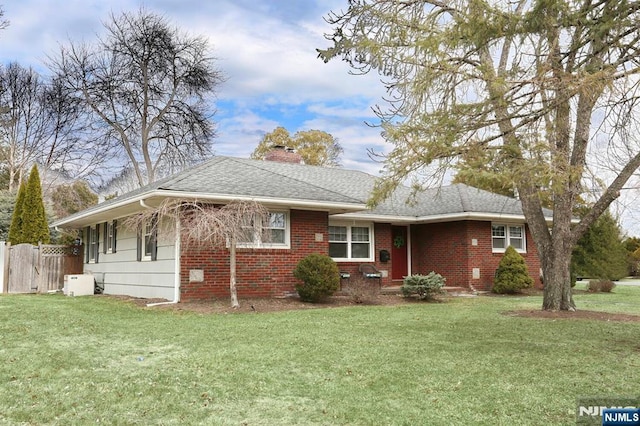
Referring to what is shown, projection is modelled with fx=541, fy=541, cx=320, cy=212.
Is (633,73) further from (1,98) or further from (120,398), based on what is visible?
(1,98)

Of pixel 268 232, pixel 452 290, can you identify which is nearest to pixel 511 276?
pixel 452 290

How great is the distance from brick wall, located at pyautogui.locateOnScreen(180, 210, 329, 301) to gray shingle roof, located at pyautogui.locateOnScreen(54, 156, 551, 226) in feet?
3.03

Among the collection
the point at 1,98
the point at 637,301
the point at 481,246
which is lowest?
the point at 637,301

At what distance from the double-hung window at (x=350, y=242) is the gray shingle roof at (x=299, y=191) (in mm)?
718

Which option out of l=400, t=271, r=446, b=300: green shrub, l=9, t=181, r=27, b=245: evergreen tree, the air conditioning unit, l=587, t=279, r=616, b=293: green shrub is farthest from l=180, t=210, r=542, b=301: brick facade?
l=9, t=181, r=27, b=245: evergreen tree

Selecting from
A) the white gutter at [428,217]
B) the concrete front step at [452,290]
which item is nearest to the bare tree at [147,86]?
the white gutter at [428,217]

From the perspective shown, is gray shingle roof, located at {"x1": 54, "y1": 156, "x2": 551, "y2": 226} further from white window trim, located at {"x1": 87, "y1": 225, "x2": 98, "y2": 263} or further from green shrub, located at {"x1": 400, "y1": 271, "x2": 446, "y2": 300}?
green shrub, located at {"x1": 400, "y1": 271, "x2": 446, "y2": 300}

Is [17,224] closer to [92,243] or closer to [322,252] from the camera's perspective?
[92,243]

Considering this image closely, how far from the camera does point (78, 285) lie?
1786cm

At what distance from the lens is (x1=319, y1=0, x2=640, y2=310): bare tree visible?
21.2 feet

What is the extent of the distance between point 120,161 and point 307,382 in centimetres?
3193

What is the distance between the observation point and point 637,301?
51.3 feet

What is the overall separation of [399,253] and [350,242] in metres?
3.20

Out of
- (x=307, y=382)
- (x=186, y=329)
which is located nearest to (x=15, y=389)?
(x=307, y=382)
